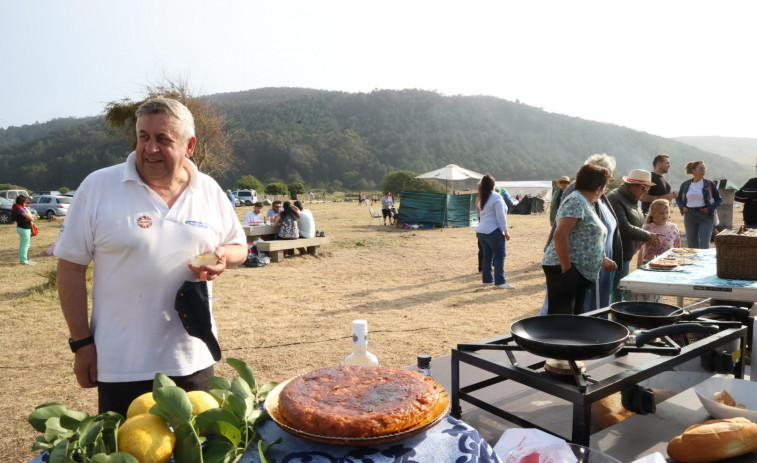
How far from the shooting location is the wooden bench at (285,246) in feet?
34.0

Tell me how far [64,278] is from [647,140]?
14083 centimetres

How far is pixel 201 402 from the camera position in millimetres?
942

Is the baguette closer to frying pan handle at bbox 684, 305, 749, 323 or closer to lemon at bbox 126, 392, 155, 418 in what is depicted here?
frying pan handle at bbox 684, 305, 749, 323

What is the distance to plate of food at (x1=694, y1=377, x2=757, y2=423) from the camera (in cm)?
133

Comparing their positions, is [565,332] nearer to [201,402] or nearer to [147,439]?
[201,402]

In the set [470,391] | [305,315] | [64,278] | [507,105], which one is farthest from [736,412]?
[507,105]

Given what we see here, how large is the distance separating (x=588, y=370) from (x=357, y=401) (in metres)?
0.97

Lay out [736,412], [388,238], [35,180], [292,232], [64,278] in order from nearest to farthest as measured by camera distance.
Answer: [736,412], [64,278], [292,232], [388,238], [35,180]

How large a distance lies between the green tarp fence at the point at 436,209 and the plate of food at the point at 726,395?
56.6ft

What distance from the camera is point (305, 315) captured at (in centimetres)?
641

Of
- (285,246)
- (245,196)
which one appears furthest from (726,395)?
(245,196)

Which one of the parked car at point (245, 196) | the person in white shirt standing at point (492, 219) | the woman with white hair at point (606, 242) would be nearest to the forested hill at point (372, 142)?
the parked car at point (245, 196)

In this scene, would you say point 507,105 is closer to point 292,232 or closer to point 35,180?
point 35,180

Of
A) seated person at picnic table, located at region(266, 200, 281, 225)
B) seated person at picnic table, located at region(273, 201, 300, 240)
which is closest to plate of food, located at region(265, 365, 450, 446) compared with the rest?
seated person at picnic table, located at region(273, 201, 300, 240)
